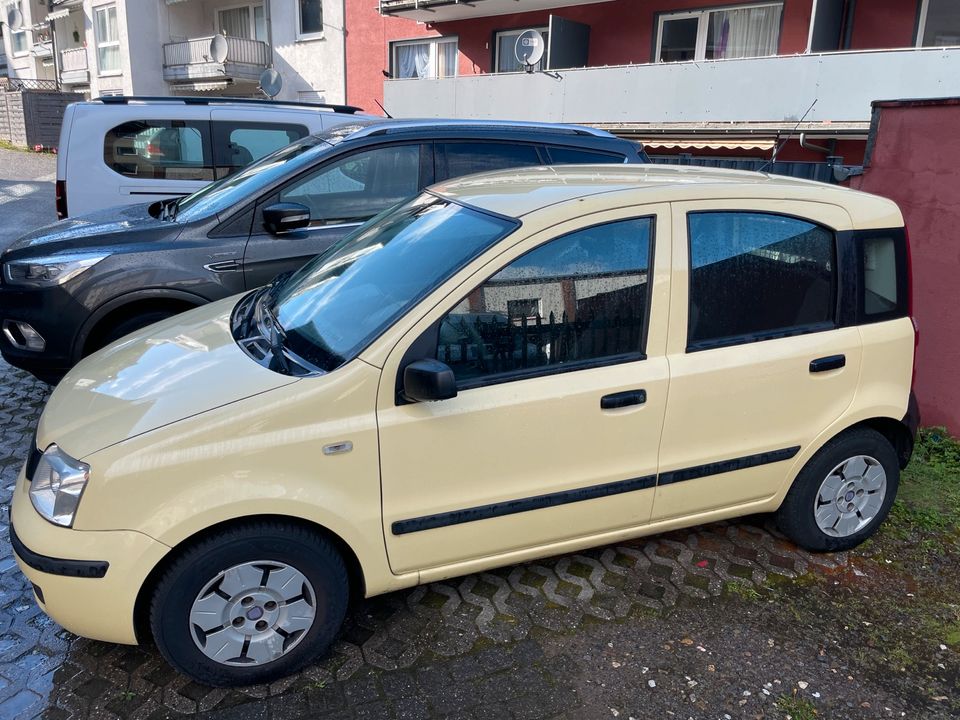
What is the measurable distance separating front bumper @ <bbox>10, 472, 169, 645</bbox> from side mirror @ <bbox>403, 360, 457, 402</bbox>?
95 cm

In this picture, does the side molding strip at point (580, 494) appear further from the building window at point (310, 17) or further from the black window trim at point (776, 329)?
the building window at point (310, 17)

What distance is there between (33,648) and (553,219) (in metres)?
2.60

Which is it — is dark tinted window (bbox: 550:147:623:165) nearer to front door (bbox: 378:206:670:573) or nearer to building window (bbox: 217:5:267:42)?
front door (bbox: 378:206:670:573)

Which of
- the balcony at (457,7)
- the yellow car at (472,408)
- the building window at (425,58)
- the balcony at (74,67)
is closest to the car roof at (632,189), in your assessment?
the yellow car at (472,408)

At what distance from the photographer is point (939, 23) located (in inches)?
426

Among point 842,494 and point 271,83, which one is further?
point 271,83

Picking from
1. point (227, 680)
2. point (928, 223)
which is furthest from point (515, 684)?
point (928, 223)

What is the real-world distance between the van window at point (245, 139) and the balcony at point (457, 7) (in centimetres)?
988

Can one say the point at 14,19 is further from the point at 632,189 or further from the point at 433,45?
the point at 632,189

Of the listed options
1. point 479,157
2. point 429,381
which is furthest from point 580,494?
point 479,157

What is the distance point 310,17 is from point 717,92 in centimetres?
1343

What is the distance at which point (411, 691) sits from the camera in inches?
105

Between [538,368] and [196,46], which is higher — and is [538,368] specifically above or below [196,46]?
below

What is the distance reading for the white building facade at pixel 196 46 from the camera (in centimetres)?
2023
